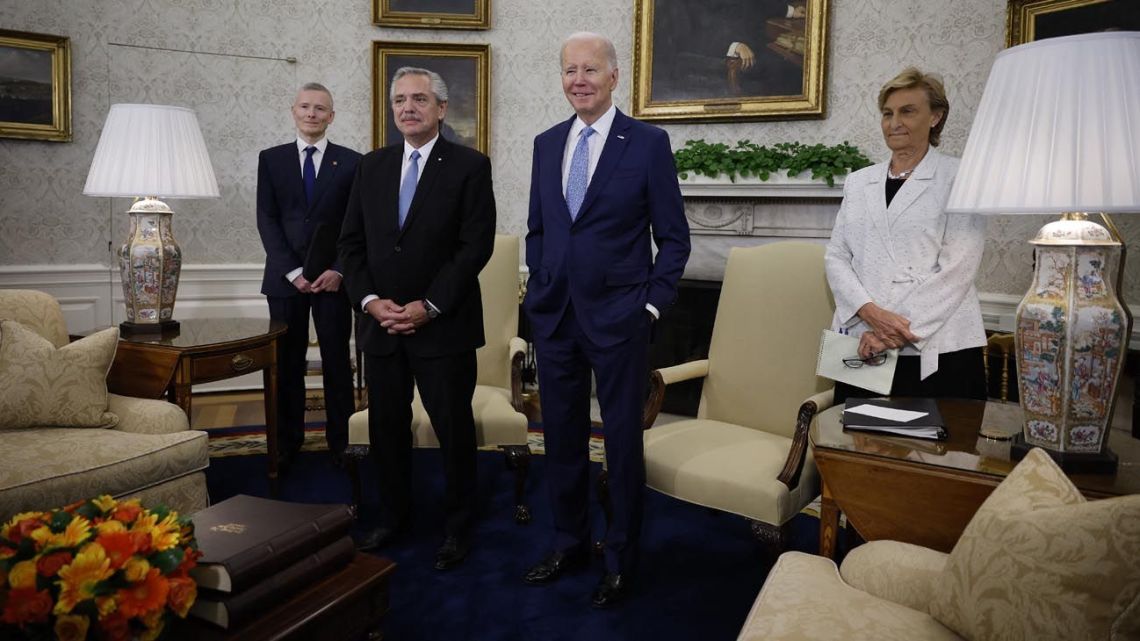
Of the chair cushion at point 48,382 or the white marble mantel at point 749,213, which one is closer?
the chair cushion at point 48,382

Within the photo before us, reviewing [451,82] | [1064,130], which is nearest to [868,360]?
[1064,130]

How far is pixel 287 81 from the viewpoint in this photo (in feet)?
18.8

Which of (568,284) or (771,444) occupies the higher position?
(568,284)

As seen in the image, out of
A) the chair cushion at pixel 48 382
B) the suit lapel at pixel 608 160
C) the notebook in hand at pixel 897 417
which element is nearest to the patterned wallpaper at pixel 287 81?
the notebook in hand at pixel 897 417

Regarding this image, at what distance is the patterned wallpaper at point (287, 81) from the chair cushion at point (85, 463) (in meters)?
3.10

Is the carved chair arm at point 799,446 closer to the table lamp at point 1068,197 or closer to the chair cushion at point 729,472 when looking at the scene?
the chair cushion at point 729,472

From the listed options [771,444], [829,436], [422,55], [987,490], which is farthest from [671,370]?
[422,55]

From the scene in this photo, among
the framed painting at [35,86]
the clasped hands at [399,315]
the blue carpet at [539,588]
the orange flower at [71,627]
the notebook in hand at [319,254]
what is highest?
the framed painting at [35,86]

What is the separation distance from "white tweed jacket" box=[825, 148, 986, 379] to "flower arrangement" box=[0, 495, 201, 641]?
2.08 metres

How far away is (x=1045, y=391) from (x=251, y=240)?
17.0ft

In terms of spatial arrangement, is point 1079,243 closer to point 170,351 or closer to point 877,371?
point 877,371

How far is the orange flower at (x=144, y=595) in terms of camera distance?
1509 mm

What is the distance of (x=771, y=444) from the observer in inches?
115

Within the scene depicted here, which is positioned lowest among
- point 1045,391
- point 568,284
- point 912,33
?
point 1045,391
